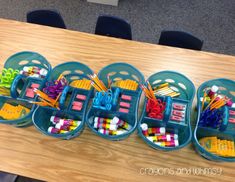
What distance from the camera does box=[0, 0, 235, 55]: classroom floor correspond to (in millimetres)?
2324

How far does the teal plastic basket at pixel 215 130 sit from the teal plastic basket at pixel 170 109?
0.04 metres

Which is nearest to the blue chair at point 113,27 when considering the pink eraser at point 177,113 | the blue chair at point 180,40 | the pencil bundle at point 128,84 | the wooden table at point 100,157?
the blue chair at point 180,40

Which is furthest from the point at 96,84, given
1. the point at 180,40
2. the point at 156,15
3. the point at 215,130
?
the point at 156,15

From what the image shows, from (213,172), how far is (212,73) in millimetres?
524

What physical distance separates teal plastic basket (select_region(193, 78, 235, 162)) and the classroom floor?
1104 millimetres

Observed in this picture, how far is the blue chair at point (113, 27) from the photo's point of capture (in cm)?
155

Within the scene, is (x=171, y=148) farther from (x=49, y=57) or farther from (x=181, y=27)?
(x=181, y=27)

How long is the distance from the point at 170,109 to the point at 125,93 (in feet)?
0.76

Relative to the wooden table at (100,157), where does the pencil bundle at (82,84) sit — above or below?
above

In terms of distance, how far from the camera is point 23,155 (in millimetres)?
1095

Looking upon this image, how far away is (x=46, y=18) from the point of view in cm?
160

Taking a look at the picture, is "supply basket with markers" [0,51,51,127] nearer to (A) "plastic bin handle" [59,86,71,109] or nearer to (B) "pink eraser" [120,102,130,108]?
(A) "plastic bin handle" [59,86,71,109]

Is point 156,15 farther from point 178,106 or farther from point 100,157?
point 100,157

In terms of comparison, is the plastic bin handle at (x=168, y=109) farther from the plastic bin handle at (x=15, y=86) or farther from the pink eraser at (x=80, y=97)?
the plastic bin handle at (x=15, y=86)
